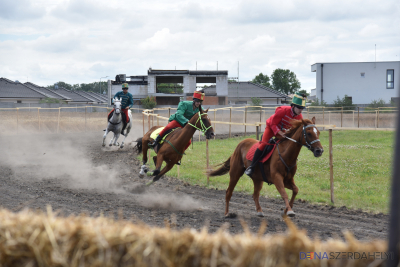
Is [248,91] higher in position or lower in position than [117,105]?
higher

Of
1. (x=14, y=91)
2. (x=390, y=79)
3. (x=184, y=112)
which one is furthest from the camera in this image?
(x=14, y=91)

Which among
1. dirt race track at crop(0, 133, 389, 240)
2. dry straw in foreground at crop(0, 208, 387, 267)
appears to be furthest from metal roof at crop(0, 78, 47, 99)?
dry straw in foreground at crop(0, 208, 387, 267)

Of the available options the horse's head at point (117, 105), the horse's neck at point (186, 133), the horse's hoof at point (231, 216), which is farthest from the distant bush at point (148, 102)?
the horse's hoof at point (231, 216)

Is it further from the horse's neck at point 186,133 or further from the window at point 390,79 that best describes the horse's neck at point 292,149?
the window at point 390,79

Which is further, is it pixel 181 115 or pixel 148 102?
pixel 148 102

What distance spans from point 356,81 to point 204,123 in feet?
151

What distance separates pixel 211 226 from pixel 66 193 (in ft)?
14.9

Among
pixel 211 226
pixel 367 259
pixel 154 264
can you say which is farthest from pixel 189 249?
pixel 211 226

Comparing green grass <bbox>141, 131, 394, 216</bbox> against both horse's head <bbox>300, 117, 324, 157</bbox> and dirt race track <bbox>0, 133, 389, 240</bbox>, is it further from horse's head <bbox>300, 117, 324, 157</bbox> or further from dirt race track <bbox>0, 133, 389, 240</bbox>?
horse's head <bbox>300, 117, 324, 157</bbox>

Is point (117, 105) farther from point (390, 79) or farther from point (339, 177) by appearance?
point (390, 79)

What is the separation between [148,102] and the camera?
44.0 m

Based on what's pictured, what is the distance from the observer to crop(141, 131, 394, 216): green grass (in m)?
9.12

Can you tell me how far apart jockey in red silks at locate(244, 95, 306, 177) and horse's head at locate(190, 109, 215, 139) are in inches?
44.7

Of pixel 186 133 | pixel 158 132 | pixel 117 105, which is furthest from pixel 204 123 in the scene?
pixel 117 105
